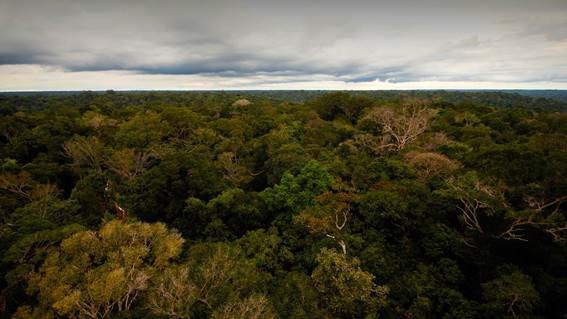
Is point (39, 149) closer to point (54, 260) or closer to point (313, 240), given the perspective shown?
point (54, 260)

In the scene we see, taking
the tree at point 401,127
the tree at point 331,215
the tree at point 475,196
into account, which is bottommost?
the tree at point 331,215

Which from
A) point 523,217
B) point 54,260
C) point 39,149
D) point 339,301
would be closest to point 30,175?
point 39,149

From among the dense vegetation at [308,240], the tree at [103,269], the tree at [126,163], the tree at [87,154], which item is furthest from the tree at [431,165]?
the tree at [87,154]

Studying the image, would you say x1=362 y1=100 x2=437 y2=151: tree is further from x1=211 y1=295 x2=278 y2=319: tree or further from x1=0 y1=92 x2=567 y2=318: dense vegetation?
x1=211 y1=295 x2=278 y2=319: tree

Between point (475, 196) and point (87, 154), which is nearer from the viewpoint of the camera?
point (475, 196)

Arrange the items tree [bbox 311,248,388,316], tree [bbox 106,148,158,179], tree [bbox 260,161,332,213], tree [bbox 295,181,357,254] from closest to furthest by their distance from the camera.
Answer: tree [bbox 311,248,388,316], tree [bbox 295,181,357,254], tree [bbox 260,161,332,213], tree [bbox 106,148,158,179]

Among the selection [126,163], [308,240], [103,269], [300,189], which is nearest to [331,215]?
[308,240]

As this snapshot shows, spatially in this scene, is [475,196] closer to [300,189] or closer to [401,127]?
[300,189]

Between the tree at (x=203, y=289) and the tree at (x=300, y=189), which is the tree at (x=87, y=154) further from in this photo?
the tree at (x=203, y=289)

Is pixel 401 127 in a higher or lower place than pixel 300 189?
higher

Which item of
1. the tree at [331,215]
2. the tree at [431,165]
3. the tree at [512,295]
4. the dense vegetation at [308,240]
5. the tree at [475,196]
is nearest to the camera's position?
the tree at [512,295]

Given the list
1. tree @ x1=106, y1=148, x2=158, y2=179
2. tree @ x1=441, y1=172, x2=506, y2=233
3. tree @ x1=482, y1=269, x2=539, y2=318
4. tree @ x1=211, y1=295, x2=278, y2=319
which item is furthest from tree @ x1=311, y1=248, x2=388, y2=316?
tree @ x1=106, y1=148, x2=158, y2=179

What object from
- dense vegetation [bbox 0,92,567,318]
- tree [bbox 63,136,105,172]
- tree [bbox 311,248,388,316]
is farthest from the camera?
tree [bbox 63,136,105,172]
